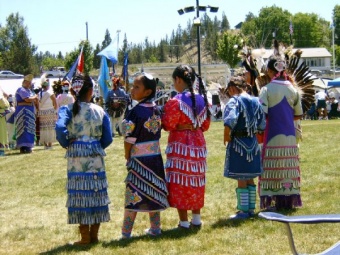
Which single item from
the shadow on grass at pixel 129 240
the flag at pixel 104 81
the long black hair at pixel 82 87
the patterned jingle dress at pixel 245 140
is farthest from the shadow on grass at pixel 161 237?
the flag at pixel 104 81

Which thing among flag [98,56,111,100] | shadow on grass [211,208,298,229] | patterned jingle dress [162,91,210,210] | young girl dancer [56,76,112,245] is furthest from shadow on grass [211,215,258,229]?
flag [98,56,111,100]

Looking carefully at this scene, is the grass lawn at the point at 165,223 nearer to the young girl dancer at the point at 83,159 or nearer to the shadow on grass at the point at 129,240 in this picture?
the shadow on grass at the point at 129,240

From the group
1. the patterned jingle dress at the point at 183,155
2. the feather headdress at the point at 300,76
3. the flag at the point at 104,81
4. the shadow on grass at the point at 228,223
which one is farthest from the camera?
the flag at the point at 104,81

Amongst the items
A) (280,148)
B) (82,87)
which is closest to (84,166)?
(82,87)

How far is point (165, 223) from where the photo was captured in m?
5.88

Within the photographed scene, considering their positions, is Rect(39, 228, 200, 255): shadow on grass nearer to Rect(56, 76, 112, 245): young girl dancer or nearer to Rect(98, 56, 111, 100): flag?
Rect(56, 76, 112, 245): young girl dancer

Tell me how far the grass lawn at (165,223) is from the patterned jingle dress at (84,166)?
11.7 inches

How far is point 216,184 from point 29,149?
6.10 meters

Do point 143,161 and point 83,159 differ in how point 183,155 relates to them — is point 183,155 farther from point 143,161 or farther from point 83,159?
point 83,159

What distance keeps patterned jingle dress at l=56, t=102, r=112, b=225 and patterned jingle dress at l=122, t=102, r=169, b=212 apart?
259 mm

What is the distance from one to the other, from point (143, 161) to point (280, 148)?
1679 mm

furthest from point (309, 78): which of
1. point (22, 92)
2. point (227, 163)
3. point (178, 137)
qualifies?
point (22, 92)

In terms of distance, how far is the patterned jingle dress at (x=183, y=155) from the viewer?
534cm

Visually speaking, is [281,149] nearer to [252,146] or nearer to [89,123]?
[252,146]
